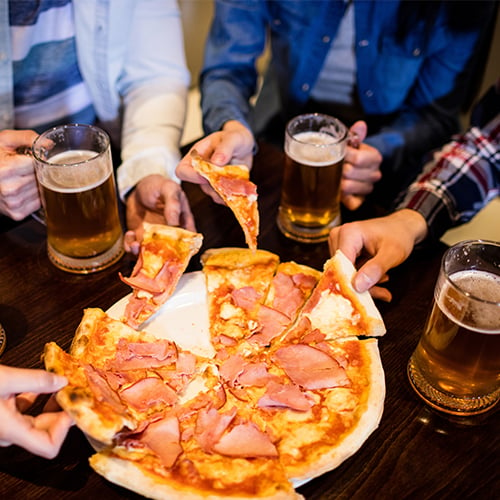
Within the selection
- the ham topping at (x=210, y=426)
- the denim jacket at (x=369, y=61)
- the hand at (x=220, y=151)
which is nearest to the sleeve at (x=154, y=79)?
the denim jacket at (x=369, y=61)

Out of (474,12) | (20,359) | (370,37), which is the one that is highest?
(474,12)

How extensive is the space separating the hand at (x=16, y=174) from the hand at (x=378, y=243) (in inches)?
30.8

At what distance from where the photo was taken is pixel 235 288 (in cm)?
142

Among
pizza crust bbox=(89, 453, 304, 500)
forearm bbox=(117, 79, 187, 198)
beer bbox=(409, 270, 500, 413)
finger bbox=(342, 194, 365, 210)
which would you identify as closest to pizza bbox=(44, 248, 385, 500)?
pizza crust bbox=(89, 453, 304, 500)

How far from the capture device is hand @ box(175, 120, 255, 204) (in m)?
1.47

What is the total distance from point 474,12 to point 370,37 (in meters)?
0.38

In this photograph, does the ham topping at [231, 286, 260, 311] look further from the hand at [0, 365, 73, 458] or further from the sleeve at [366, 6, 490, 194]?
the sleeve at [366, 6, 490, 194]

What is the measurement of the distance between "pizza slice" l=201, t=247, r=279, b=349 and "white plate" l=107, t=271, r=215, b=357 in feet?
0.06

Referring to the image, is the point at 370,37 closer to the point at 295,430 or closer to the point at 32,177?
the point at 32,177

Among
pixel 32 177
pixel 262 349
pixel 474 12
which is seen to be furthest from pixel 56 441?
pixel 474 12

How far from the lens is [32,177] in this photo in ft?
4.78

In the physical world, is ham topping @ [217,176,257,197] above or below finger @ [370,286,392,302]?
above

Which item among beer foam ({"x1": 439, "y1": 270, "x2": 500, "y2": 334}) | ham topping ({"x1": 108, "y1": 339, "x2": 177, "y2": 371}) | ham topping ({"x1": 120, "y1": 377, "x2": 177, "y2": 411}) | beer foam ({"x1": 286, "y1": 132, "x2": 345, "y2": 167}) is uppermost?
beer foam ({"x1": 439, "y1": 270, "x2": 500, "y2": 334})

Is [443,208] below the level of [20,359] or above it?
above
